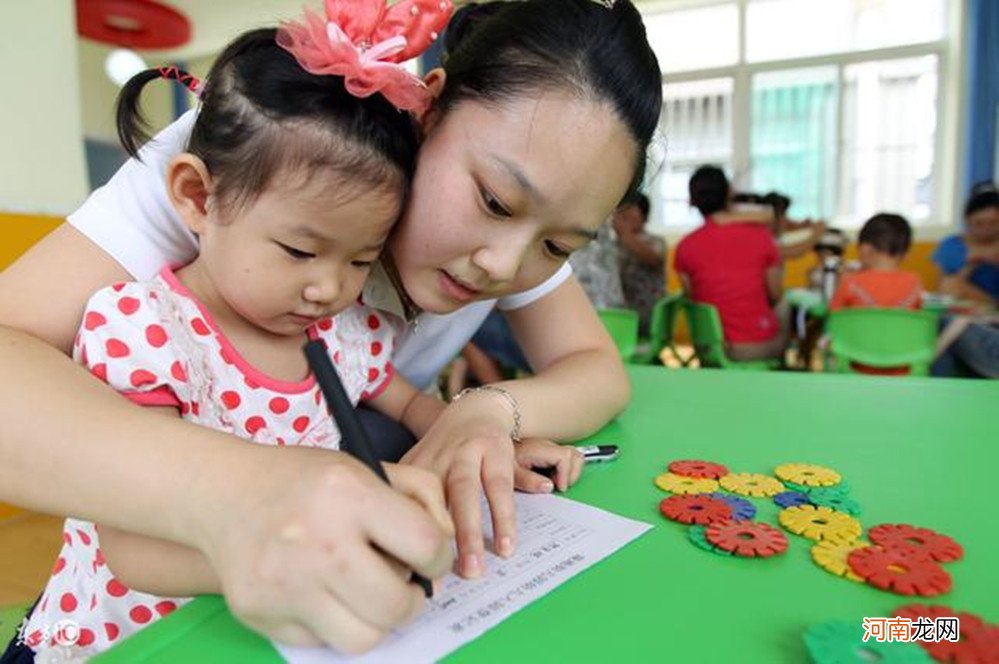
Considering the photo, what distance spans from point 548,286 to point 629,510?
457mm

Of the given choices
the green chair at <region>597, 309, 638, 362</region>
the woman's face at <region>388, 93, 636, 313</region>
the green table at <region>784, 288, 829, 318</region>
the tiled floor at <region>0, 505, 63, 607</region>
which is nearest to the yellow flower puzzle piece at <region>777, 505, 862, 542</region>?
the woman's face at <region>388, 93, 636, 313</region>

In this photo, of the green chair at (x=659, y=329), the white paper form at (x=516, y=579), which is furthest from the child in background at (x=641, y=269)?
the white paper form at (x=516, y=579)

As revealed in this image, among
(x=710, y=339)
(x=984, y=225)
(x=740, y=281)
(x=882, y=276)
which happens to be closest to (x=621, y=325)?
(x=710, y=339)

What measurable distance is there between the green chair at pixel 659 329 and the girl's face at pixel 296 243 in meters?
2.68

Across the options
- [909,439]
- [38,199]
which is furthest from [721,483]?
[38,199]

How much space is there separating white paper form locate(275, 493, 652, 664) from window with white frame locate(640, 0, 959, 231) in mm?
5994

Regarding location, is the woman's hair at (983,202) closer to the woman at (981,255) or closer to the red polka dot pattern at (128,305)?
the woman at (981,255)

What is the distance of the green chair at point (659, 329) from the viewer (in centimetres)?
334

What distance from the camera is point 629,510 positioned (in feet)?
2.00

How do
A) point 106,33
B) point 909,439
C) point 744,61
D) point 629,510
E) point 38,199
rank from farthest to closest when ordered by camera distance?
point 744,61
point 106,33
point 38,199
point 909,439
point 629,510

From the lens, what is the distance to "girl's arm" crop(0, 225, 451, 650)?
37 centimetres

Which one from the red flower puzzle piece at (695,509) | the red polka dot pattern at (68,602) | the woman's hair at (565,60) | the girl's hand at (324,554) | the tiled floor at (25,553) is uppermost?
the woman's hair at (565,60)

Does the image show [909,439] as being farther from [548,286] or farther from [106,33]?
[106,33]

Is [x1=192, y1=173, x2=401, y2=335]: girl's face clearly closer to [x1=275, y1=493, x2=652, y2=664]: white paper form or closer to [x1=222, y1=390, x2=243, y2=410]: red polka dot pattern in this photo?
[x1=222, y1=390, x2=243, y2=410]: red polka dot pattern
